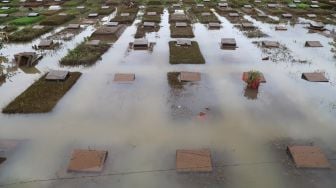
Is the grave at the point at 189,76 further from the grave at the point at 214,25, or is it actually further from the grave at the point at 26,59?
the grave at the point at 214,25

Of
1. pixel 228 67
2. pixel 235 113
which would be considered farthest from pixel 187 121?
pixel 228 67

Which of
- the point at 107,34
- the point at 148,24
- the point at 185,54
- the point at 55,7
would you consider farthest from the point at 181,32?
the point at 55,7

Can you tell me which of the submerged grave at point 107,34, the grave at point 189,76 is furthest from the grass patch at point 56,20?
the grave at point 189,76

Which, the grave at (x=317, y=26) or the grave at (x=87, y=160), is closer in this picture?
the grave at (x=87, y=160)

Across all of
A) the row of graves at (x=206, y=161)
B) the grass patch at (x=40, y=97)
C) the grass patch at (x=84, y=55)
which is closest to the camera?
the row of graves at (x=206, y=161)

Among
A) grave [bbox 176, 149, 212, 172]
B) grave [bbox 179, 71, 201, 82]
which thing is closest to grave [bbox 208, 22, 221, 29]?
grave [bbox 179, 71, 201, 82]

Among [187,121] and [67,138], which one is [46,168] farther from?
[187,121]
